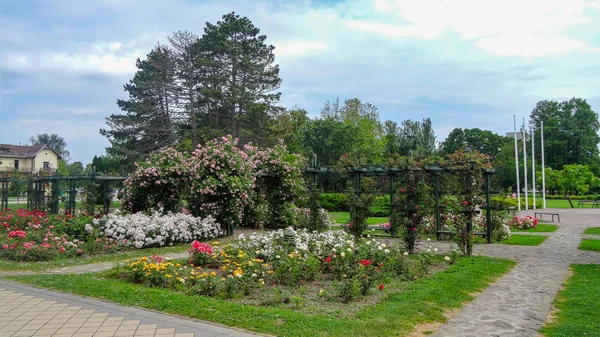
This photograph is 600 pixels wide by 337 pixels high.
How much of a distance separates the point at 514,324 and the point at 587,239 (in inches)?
420

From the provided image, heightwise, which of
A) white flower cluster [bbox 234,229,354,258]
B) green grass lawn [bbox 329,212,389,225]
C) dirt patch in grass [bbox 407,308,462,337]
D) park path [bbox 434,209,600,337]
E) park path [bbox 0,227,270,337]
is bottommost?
park path [bbox 434,209,600,337]

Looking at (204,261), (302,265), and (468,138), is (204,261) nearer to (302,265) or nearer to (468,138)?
(302,265)

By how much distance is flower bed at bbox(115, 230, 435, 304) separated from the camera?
6.38 meters

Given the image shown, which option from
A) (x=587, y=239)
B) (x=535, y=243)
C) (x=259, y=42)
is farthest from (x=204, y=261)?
(x=259, y=42)

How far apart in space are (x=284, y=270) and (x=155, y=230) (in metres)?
5.85

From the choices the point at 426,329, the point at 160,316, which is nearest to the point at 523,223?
the point at 426,329

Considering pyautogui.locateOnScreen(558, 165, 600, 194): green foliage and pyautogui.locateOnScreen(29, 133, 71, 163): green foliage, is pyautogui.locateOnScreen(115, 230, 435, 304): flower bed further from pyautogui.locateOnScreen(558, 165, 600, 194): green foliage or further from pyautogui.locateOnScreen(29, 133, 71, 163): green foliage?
pyautogui.locateOnScreen(29, 133, 71, 163): green foliage

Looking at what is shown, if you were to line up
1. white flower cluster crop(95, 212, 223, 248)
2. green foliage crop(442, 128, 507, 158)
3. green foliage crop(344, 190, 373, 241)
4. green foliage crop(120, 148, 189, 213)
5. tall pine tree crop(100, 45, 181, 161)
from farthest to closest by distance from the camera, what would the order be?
green foliage crop(442, 128, 507, 158) → tall pine tree crop(100, 45, 181, 161) → green foliage crop(120, 148, 189, 213) → white flower cluster crop(95, 212, 223, 248) → green foliage crop(344, 190, 373, 241)

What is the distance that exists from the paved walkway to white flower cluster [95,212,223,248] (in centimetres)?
513

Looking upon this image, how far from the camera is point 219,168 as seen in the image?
552 inches

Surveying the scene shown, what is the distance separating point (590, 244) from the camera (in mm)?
12461

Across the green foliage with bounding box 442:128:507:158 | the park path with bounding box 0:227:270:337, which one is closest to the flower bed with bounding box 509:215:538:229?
the park path with bounding box 0:227:270:337

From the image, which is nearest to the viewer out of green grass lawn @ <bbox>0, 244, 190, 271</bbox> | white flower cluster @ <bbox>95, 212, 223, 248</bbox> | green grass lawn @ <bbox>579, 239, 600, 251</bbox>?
green grass lawn @ <bbox>0, 244, 190, 271</bbox>

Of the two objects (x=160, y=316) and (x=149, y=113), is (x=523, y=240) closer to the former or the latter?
(x=160, y=316)
